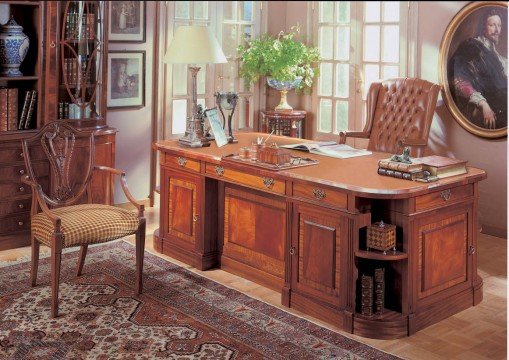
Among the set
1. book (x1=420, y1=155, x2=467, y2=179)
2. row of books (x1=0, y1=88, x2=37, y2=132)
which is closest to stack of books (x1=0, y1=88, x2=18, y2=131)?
row of books (x1=0, y1=88, x2=37, y2=132)

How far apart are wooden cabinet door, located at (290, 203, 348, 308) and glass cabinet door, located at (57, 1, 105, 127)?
2322 millimetres

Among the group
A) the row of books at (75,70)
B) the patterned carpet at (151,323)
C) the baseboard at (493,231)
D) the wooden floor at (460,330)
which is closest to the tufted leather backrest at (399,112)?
the baseboard at (493,231)

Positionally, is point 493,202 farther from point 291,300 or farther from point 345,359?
point 345,359

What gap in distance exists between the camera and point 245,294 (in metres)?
3.97

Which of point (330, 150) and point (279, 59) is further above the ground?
point (279, 59)

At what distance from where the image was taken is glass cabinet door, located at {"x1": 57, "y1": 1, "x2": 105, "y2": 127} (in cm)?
508

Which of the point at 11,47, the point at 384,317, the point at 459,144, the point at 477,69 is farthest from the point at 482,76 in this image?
the point at 11,47

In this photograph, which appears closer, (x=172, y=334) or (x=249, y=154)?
(x=172, y=334)

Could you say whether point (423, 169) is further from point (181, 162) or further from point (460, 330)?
point (181, 162)

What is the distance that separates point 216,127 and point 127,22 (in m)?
1.92

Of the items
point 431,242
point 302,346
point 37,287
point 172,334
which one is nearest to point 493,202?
point 431,242

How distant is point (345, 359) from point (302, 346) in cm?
24

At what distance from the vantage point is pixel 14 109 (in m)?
4.88

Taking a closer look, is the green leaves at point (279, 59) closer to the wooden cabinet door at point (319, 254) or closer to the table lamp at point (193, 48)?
the table lamp at point (193, 48)
